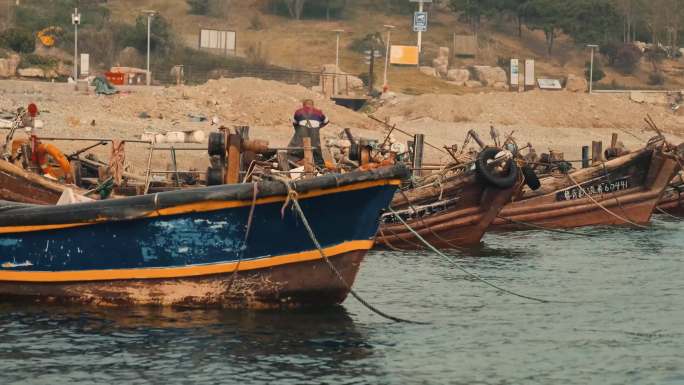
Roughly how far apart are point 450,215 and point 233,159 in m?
7.22

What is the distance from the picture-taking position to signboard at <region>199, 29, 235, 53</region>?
83250mm

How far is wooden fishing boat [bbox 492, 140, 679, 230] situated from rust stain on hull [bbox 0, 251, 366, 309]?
11.8m

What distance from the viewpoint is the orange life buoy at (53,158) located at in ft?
70.9

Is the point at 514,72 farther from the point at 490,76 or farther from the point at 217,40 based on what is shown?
the point at 217,40

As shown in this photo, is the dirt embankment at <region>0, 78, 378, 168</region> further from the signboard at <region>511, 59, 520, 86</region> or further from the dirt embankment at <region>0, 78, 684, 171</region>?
the signboard at <region>511, 59, 520, 86</region>

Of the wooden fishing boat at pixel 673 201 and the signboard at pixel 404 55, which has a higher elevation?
the signboard at pixel 404 55

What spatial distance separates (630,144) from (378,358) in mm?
40655

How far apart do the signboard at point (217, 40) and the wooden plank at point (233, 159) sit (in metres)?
66.6

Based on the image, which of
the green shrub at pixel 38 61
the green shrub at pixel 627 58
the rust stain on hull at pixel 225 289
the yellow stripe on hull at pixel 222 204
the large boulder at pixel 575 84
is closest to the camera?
the yellow stripe on hull at pixel 222 204

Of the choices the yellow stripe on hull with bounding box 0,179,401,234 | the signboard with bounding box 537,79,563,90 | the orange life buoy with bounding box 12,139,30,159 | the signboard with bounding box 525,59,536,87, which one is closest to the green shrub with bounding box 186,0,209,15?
the signboard with bounding box 525,59,536,87

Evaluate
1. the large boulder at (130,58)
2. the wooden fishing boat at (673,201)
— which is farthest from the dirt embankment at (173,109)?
the large boulder at (130,58)

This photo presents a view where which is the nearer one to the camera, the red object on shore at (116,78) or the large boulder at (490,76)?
the red object on shore at (116,78)

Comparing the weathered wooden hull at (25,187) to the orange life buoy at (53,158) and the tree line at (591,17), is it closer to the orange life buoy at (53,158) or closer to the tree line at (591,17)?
the orange life buoy at (53,158)

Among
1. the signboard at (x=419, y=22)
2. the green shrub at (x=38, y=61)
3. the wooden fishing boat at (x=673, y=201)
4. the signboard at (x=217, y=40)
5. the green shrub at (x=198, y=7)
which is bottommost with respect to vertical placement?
the wooden fishing boat at (x=673, y=201)
